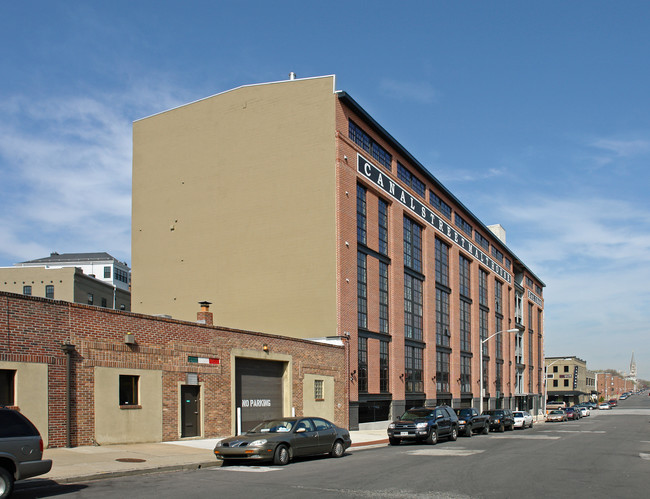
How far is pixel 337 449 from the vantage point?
2164cm

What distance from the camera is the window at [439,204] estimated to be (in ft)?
181

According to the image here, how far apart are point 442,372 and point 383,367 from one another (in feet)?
45.5

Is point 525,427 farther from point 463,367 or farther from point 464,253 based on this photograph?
point 464,253

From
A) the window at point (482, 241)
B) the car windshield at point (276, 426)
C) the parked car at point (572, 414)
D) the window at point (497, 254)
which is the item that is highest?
the window at point (482, 241)

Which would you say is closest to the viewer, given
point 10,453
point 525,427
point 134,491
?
point 10,453

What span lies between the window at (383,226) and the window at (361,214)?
2747 mm

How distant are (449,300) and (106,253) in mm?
62220

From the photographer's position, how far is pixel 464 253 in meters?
63.2

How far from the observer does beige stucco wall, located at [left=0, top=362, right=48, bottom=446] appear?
64.0 ft

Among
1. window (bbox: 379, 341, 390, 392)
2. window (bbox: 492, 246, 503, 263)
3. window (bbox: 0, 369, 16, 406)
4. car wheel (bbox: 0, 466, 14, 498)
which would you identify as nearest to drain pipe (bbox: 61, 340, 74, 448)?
window (bbox: 0, 369, 16, 406)

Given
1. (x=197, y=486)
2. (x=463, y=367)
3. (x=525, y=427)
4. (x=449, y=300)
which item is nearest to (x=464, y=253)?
(x=449, y=300)

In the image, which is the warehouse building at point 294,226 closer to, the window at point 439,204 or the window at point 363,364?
the window at point 363,364

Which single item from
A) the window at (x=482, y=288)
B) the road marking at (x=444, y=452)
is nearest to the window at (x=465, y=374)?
the window at (x=482, y=288)

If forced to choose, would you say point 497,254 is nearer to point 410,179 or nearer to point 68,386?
point 410,179
